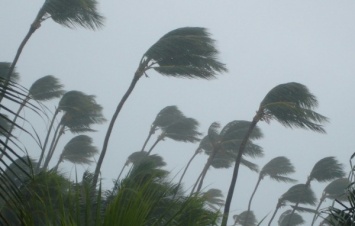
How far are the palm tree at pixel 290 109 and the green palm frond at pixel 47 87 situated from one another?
1247 cm

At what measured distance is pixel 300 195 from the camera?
101 ft

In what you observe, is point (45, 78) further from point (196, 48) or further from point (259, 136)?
point (259, 136)

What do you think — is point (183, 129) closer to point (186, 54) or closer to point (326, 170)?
point (326, 170)

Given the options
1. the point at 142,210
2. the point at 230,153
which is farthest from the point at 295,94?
the point at 142,210

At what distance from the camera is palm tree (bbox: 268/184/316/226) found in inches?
1205

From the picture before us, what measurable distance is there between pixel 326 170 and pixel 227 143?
25.3 ft

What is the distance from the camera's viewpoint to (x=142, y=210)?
1.93 meters

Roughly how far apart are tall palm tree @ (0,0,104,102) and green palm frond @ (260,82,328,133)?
723cm

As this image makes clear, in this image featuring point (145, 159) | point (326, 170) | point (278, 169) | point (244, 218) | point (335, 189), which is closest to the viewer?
point (145, 159)

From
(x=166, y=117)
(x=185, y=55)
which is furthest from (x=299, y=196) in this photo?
(x=185, y=55)

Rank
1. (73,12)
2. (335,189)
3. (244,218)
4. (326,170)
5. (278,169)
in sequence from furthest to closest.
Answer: (244,218) → (335,189) → (278,169) → (326,170) → (73,12)

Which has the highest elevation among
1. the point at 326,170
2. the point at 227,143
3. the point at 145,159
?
the point at 326,170

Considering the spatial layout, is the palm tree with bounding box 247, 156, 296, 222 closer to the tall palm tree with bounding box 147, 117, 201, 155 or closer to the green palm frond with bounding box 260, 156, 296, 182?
the green palm frond with bounding box 260, 156, 296, 182

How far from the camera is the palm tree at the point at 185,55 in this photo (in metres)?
17.3
